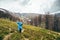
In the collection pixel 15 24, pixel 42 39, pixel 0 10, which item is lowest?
pixel 42 39

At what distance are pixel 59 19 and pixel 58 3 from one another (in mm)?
649

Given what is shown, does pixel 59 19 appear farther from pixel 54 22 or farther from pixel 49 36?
pixel 49 36

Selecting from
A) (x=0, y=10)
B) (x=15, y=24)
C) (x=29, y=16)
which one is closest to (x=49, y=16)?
(x=29, y=16)

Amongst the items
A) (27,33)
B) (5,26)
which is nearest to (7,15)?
(5,26)

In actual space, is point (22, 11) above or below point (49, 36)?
above

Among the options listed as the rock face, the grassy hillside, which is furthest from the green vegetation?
the rock face

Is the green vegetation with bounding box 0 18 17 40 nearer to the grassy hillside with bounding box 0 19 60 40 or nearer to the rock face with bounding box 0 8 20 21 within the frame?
the grassy hillside with bounding box 0 19 60 40

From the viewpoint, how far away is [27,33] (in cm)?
586

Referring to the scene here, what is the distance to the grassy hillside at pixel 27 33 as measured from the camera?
574cm

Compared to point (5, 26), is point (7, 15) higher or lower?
higher

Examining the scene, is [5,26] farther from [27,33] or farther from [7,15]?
[27,33]

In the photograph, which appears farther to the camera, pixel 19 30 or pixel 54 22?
pixel 54 22

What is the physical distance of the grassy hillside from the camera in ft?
18.8

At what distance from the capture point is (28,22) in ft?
20.9
